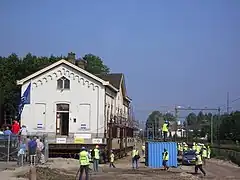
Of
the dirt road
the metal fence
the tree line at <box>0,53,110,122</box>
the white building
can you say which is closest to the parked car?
the dirt road

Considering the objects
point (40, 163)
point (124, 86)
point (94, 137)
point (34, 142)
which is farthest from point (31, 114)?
point (124, 86)

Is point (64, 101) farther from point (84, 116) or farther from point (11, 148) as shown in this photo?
point (11, 148)

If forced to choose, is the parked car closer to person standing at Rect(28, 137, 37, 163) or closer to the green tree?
person standing at Rect(28, 137, 37, 163)

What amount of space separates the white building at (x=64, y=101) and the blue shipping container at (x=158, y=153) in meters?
6.54

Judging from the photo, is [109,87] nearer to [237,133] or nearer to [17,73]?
[17,73]

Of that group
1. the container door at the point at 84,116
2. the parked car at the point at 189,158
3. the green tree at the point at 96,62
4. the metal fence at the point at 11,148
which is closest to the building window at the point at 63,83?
the container door at the point at 84,116

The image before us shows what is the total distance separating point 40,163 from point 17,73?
119 ft

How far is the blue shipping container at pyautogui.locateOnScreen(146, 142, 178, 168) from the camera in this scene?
41094mm

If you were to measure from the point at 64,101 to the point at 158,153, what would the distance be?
11.6 metres

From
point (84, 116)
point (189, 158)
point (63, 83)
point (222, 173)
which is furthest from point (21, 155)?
point (189, 158)

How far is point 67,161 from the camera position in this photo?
133ft

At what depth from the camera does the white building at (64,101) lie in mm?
46625

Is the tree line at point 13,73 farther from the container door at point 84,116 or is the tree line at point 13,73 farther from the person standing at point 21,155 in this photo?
the person standing at point 21,155

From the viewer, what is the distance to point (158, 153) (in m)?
41.3
